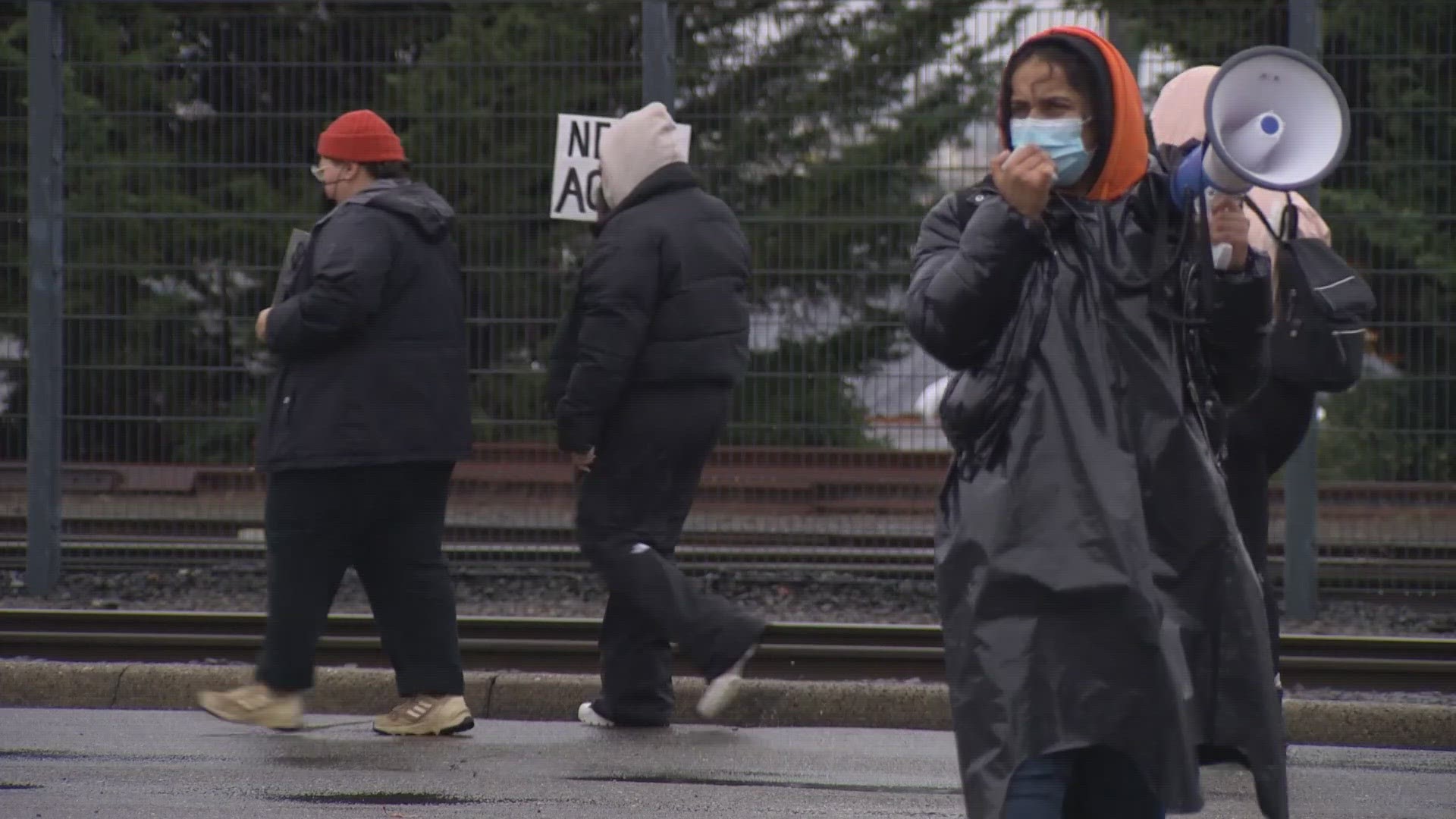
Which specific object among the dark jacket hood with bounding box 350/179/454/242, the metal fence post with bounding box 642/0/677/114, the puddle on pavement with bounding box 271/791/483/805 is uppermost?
the metal fence post with bounding box 642/0/677/114

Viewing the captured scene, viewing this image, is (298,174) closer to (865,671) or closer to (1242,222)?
(865,671)

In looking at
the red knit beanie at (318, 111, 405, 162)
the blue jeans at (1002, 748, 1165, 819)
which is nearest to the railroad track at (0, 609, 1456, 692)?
the red knit beanie at (318, 111, 405, 162)

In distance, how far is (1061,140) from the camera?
330 centimetres

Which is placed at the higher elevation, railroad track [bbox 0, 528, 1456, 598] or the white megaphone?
the white megaphone

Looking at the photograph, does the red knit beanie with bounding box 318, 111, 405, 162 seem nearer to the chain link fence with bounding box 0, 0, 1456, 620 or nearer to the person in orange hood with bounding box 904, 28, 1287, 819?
the chain link fence with bounding box 0, 0, 1456, 620

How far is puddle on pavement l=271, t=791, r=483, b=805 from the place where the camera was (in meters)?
5.16

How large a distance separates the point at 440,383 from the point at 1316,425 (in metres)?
3.54

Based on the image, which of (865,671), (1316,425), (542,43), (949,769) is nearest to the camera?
(949,769)

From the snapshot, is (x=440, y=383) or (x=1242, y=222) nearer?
(x=1242, y=222)

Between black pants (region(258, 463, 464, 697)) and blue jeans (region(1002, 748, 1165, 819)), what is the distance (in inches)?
115

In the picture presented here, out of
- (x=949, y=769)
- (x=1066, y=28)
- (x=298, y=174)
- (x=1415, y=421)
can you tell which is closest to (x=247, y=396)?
(x=298, y=174)

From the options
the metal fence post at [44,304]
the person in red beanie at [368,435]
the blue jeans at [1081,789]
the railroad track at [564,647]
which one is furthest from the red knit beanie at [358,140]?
the blue jeans at [1081,789]

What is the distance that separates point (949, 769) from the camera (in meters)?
5.85

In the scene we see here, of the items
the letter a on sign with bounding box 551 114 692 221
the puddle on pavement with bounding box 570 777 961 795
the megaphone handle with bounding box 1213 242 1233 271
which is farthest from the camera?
the letter a on sign with bounding box 551 114 692 221
